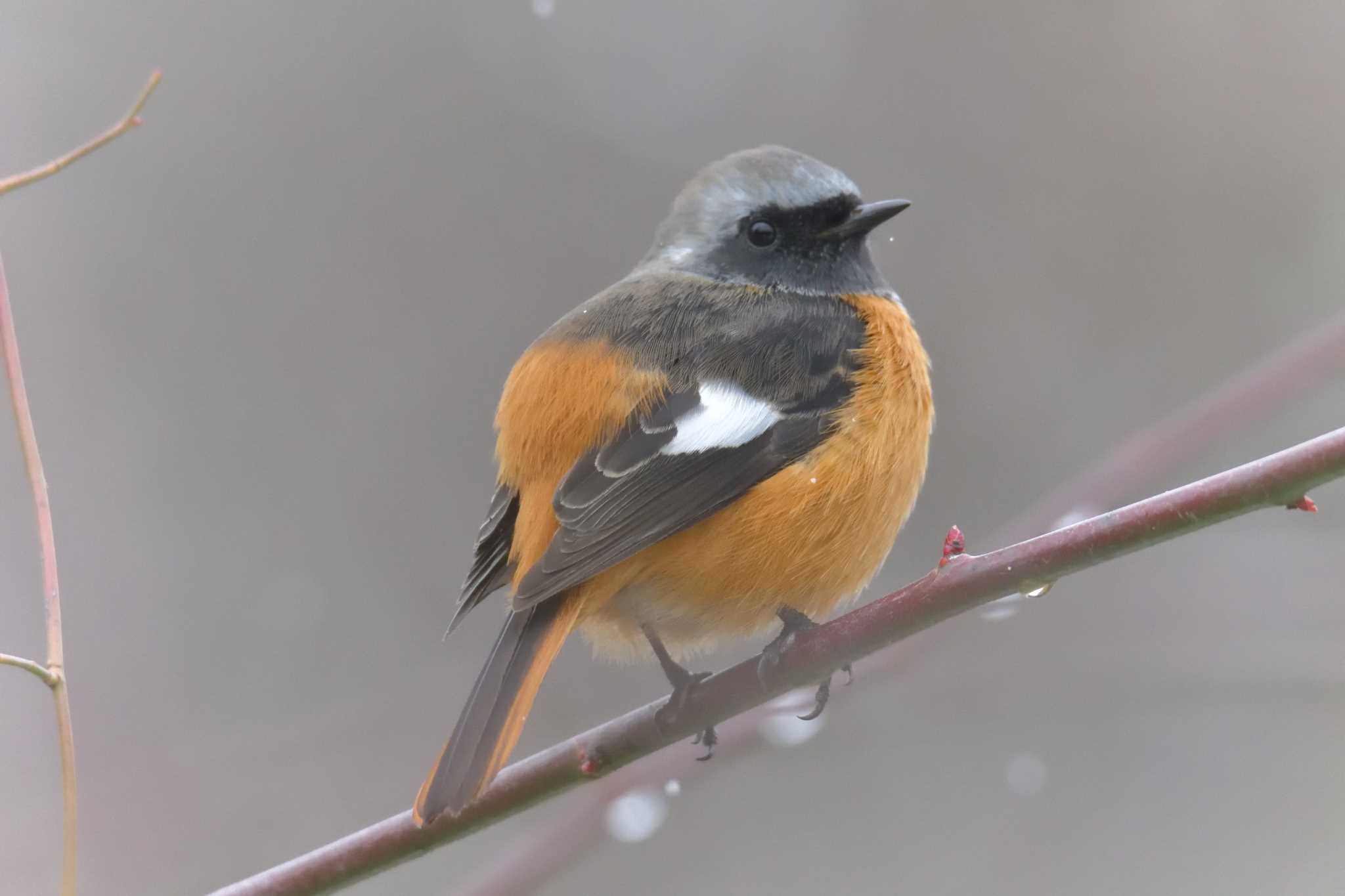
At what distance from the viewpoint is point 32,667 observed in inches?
81.4

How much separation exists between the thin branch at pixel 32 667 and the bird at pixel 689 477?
2.81 feet

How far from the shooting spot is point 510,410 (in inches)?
→ 141

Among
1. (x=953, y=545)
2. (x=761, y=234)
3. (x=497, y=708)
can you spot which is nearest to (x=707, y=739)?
(x=497, y=708)

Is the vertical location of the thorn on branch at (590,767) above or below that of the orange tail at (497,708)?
below

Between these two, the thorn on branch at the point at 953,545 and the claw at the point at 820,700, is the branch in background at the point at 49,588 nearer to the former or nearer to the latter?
the thorn on branch at the point at 953,545

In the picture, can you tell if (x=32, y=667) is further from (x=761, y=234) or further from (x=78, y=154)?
(x=761, y=234)

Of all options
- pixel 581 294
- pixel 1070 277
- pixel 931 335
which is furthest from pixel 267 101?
pixel 1070 277

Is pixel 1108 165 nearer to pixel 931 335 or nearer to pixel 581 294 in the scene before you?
pixel 931 335

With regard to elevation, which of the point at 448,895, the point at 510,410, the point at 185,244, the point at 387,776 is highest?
the point at 185,244

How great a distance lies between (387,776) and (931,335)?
343cm

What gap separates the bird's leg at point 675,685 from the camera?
2947 mm

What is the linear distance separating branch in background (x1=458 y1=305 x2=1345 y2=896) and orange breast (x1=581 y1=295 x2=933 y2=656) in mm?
400

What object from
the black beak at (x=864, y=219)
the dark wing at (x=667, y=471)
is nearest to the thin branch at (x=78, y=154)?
the dark wing at (x=667, y=471)

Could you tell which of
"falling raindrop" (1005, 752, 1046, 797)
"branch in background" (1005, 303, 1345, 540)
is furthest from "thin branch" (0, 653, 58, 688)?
"falling raindrop" (1005, 752, 1046, 797)
